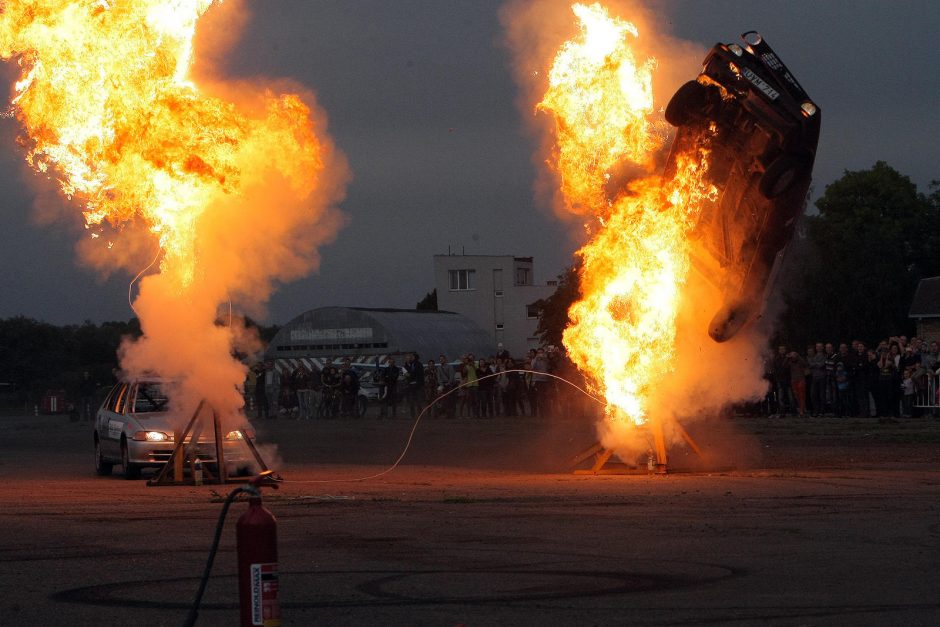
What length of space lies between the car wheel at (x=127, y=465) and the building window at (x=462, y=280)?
253 ft

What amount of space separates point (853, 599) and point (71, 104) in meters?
12.7

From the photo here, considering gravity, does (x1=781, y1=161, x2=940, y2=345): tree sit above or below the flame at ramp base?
above

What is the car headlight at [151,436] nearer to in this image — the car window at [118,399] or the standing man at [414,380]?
the car window at [118,399]

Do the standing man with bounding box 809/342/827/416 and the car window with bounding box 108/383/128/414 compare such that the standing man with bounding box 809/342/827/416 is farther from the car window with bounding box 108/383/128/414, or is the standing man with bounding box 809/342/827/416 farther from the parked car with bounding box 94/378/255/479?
the car window with bounding box 108/383/128/414

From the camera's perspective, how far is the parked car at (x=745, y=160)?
16156 mm

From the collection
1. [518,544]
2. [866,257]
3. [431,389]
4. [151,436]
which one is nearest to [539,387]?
[431,389]

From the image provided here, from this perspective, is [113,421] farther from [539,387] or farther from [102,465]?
[539,387]

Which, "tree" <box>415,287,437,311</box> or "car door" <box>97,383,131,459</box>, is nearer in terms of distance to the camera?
"car door" <box>97,383,131,459</box>

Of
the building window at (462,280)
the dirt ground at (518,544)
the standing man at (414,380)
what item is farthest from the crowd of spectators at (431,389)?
the building window at (462,280)

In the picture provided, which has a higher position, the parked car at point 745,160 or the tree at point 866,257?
the tree at point 866,257

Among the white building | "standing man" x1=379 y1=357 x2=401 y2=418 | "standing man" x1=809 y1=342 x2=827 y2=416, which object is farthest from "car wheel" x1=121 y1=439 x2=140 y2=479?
the white building

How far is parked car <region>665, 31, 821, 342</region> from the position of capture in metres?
16.2

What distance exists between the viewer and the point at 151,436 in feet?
65.1

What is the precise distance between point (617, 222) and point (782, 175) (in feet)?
10.8
